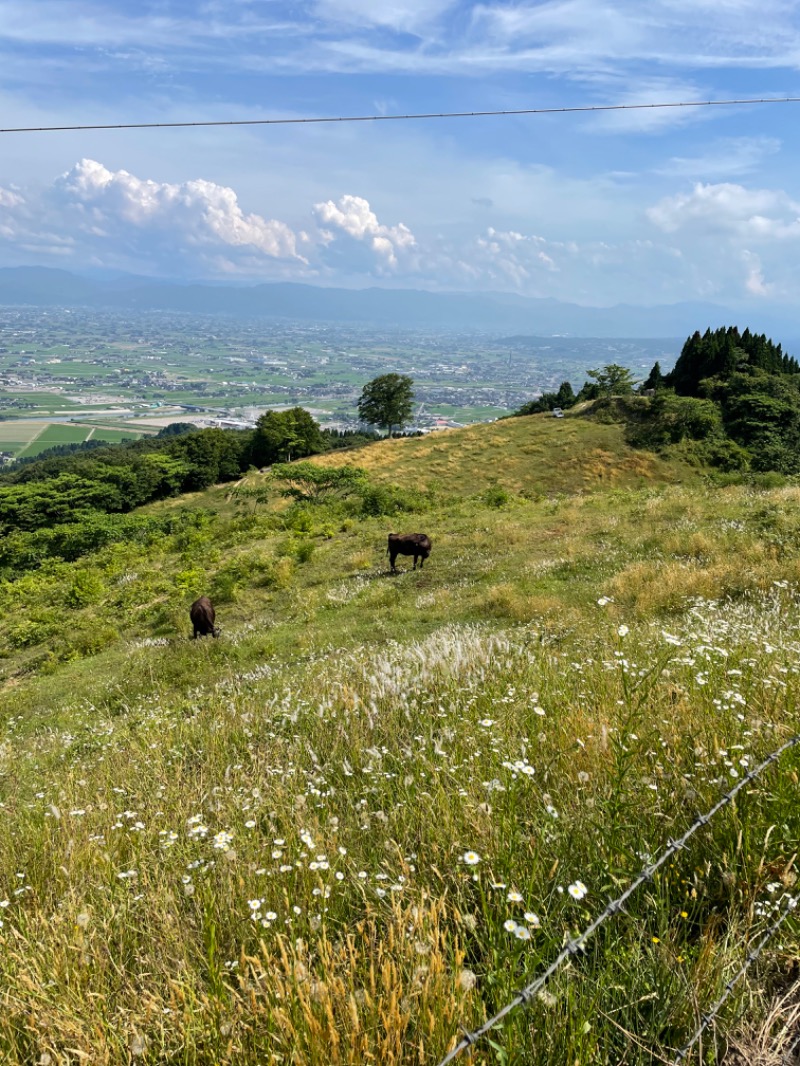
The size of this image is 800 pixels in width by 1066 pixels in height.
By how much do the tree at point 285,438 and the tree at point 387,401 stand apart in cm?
1167

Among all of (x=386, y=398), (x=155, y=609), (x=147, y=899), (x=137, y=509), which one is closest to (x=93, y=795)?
(x=147, y=899)

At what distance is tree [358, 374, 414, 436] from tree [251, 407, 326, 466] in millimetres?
11674

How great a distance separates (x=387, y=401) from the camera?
71.7 meters

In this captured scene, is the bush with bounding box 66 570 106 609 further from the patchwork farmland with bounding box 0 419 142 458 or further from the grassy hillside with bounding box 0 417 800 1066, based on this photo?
the patchwork farmland with bounding box 0 419 142 458

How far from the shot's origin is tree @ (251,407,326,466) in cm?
5972

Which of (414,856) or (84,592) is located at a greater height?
(414,856)

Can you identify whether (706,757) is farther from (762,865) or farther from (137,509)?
(137,509)

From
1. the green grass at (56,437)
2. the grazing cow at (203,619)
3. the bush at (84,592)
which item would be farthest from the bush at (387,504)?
the green grass at (56,437)

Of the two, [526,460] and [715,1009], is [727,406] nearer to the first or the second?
[526,460]

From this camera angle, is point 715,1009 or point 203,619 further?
point 203,619

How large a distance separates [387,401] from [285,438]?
1693 centimetres

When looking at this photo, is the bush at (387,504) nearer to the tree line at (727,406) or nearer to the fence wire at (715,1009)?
the tree line at (727,406)

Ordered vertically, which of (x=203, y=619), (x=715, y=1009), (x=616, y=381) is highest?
(x=616, y=381)

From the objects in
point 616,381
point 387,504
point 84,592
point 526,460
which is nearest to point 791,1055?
point 84,592
